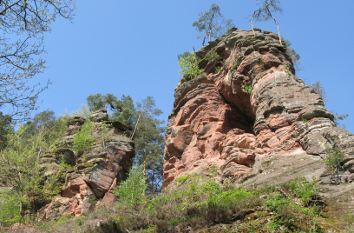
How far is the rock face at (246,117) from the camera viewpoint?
1620 cm

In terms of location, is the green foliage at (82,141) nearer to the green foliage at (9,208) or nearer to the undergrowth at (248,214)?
the green foliage at (9,208)

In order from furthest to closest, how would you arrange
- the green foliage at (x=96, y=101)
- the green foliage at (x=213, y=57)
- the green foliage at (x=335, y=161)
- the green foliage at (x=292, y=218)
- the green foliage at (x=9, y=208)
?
the green foliage at (x=96, y=101) < the green foliage at (x=213, y=57) < the green foliage at (x=9, y=208) < the green foliage at (x=335, y=161) < the green foliage at (x=292, y=218)

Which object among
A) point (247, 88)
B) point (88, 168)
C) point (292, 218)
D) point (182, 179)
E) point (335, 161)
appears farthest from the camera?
point (88, 168)

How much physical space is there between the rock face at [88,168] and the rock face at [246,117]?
5.43 meters

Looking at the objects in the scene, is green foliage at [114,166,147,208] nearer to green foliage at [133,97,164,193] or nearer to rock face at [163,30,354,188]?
rock face at [163,30,354,188]

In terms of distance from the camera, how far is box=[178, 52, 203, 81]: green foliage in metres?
28.0

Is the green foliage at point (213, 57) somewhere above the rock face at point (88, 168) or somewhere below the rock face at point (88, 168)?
above

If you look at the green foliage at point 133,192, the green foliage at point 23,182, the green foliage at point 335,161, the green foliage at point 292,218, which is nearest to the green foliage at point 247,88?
the green foliage at point 133,192

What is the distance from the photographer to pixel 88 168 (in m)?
29.2

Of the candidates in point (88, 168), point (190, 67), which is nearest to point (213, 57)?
point (190, 67)

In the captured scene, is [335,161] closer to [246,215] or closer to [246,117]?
[246,215]

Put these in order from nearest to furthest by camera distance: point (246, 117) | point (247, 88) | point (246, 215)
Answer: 1. point (246, 215)
2. point (247, 88)
3. point (246, 117)

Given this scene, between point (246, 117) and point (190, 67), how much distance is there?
595cm

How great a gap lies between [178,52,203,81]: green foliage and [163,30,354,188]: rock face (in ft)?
1.28
